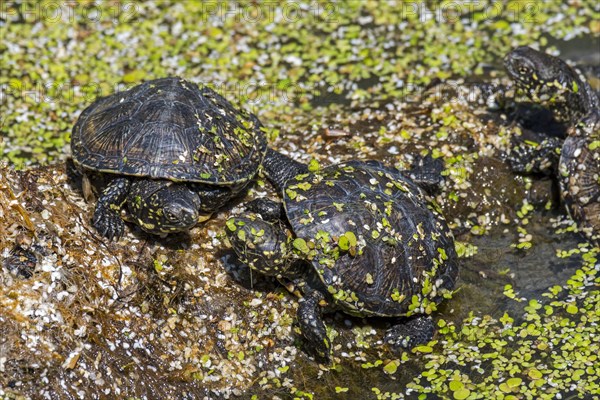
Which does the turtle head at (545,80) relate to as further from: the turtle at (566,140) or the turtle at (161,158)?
the turtle at (161,158)

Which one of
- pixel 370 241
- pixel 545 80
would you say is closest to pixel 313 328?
pixel 370 241

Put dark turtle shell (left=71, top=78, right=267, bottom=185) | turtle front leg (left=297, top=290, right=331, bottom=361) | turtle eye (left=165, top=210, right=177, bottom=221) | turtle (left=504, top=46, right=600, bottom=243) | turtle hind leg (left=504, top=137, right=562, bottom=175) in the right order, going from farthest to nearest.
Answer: turtle hind leg (left=504, top=137, right=562, bottom=175), turtle (left=504, top=46, right=600, bottom=243), dark turtle shell (left=71, top=78, right=267, bottom=185), turtle eye (left=165, top=210, right=177, bottom=221), turtle front leg (left=297, top=290, right=331, bottom=361)

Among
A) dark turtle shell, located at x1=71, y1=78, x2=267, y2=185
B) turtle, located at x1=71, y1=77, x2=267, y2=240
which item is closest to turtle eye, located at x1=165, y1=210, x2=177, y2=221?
turtle, located at x1=71, y1=77, x2=267, y2=240

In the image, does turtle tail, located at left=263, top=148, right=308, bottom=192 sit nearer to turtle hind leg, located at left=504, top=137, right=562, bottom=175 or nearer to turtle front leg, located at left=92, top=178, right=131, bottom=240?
turtle front leg, located at left=92, top=178, right=131, bottom=240

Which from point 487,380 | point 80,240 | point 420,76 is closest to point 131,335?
point 80,240

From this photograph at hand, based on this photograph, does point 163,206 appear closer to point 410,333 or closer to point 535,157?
point 410,333

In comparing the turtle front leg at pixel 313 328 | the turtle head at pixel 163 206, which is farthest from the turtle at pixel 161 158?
the turtle front leg at pixel 313 328
